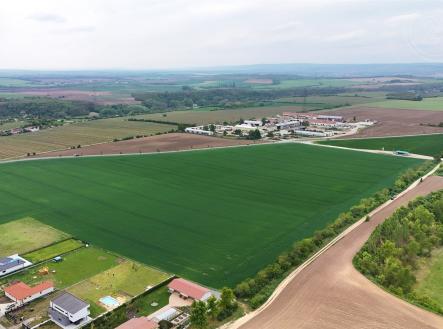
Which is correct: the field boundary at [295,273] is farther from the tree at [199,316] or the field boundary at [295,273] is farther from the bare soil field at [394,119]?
the bare soil field at [394,119]

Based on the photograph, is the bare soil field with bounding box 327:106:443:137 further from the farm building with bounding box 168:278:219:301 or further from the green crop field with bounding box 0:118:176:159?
the farm building with bounding box 168:278:219:301

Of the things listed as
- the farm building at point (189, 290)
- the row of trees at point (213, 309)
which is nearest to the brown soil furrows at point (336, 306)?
the row of trees at point (213, 309)

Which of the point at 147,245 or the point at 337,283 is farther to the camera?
the point at 147,245

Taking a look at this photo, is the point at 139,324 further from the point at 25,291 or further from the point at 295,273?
the point at 295,273

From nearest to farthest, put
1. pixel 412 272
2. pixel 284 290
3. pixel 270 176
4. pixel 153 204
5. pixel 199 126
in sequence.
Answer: pixel 284 290 → pixel 412 272 → pixel 153 204 → pixel 270 176 → pixel 199 126

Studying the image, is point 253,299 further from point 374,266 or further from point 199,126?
point 199,126

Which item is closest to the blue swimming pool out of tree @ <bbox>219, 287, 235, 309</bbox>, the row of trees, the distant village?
the row of trees

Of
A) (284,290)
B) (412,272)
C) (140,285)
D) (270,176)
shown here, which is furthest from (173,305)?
(270,176)

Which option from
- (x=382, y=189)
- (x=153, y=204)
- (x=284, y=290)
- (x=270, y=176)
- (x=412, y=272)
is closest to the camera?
(x=284, y=290)
